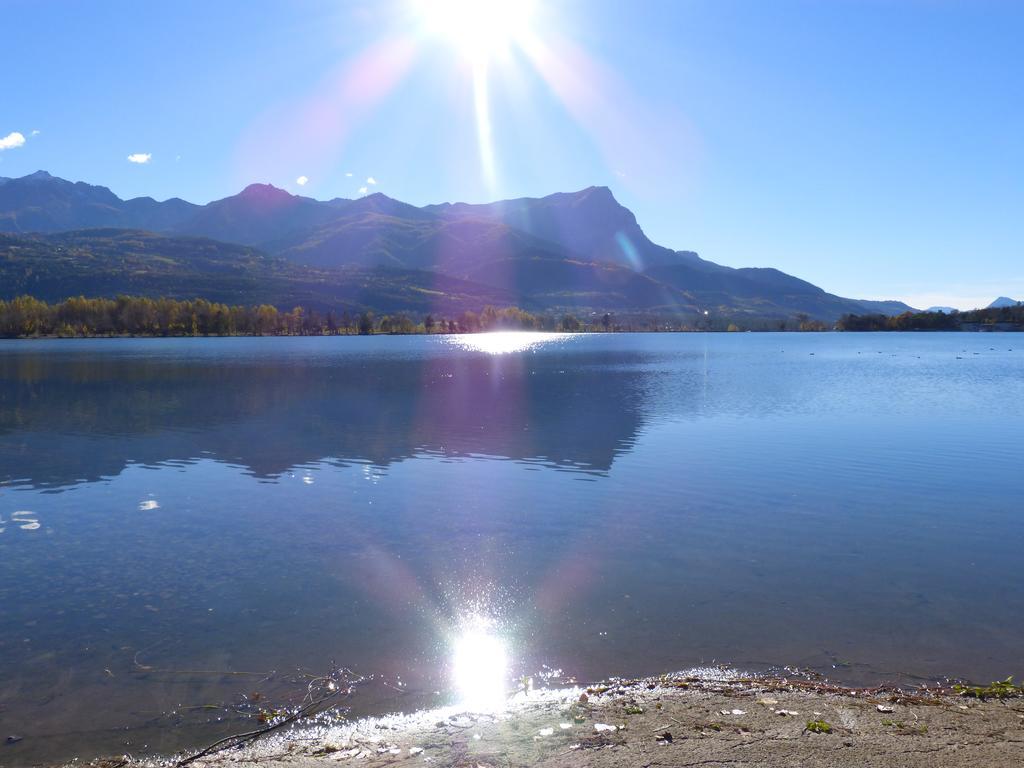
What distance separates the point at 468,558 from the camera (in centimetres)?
2109

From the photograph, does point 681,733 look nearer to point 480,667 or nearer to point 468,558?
point 480,667

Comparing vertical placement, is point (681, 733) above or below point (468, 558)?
above

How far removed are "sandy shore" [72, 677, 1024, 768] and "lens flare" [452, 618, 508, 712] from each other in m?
0.57

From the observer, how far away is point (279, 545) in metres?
22.3

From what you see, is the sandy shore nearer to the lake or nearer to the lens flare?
the lens flare

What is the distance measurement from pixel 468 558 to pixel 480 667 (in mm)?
6928

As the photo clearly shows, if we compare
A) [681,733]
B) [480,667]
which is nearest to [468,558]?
[480,667]

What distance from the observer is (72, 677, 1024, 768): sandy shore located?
980 cm

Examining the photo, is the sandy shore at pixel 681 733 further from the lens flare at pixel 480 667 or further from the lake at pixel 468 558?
the lake at pixel 468 558

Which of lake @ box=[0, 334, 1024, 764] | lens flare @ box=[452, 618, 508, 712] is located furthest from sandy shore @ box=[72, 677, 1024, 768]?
lake @ box=[0, 334, 1024, 764]

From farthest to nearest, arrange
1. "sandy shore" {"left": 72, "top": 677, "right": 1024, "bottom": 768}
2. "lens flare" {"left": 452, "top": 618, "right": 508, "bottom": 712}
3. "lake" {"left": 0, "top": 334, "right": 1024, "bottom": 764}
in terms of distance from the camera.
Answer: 1. "lake" {"left": 0, "top": 334, "right": 1024, "bottom": 764}
2. "lens flare" {"left": 452, "top": 618, "right": 508, "bottom": 712}
3. "sandy shore" {"left": 72, "top": 677, "right": 1024, "bottom": 768}

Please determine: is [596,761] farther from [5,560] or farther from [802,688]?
[5,560]

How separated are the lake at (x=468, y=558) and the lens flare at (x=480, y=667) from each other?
0.34 m

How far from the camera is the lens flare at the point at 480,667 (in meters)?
12.8
